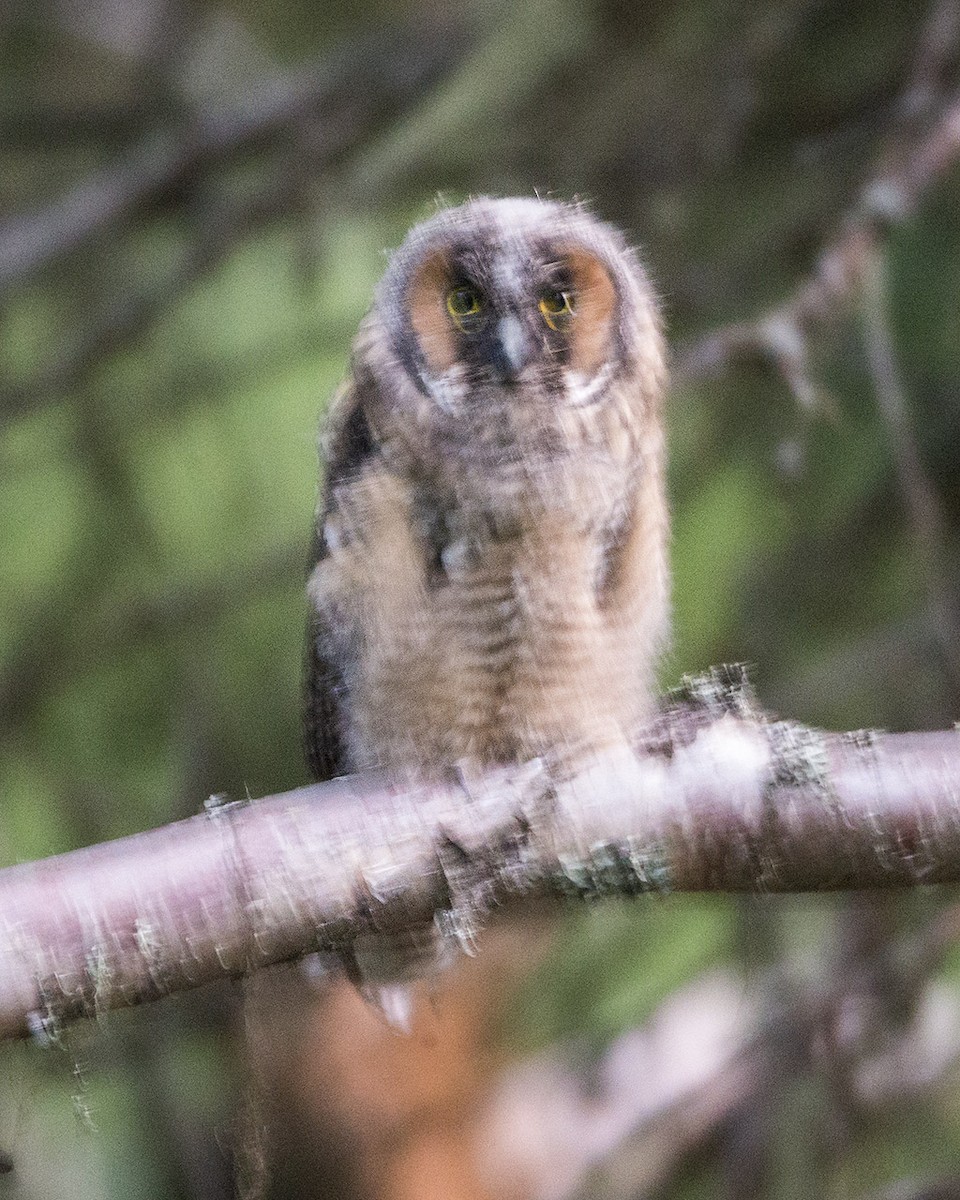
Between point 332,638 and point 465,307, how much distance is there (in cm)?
49

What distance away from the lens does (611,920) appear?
118 inches

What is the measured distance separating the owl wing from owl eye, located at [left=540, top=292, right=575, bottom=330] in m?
0.28

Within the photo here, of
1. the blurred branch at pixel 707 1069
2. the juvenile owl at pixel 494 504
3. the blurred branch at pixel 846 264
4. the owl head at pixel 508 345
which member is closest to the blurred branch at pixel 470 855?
the juvenile owl at pixel 494 504

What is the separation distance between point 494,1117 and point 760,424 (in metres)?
1.70

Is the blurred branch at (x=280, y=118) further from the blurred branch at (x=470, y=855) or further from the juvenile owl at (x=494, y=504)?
the blurred branch at (x=470, y=855)

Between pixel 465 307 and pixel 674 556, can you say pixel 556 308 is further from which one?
pixel 674 556

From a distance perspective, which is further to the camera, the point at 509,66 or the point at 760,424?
the point at 760,424

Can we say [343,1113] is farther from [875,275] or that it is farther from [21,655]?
[875,275]

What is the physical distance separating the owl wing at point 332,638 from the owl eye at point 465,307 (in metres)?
0.17

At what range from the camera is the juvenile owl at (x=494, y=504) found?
175cm

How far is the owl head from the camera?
1763 mm

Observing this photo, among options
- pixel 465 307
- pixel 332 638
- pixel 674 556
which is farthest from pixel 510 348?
pixel 674 556

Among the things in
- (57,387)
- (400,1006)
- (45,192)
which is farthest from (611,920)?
(45,192)

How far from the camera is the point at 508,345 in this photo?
1.75 meters
